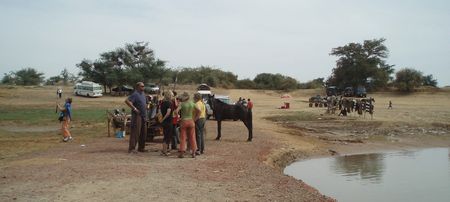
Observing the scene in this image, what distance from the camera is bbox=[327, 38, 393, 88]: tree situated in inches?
2901

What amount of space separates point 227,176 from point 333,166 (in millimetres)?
7002

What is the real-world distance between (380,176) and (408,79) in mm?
62551

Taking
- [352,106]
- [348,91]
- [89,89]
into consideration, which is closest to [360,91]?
[348,91]

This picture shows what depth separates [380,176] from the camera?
15094 millimetres

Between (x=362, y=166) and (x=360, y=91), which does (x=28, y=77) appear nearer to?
(x=360, y=91)

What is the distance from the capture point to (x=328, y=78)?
8062cm

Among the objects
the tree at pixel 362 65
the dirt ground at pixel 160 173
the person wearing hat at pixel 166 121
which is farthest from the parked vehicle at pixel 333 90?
the person wearing hat at pixel 166 121

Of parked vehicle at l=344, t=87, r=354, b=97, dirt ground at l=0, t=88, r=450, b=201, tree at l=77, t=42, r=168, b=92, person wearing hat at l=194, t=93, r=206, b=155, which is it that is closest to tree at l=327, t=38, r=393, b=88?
parked vehicle at l=344, t=87, r=354, b=97

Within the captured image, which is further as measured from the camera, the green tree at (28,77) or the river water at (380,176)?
the green tree at (28,77)

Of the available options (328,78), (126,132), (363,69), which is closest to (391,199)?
(126,132)

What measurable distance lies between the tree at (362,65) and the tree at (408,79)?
161cm

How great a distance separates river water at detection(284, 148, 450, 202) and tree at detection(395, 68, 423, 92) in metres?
54.8

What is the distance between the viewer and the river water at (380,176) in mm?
12492

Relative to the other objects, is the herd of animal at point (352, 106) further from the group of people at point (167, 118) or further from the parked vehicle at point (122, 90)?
the parked vehicle at point (122, 90)
